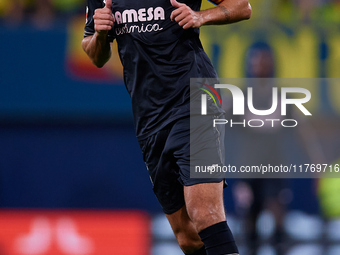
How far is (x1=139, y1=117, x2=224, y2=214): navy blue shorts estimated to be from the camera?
8.09 feet

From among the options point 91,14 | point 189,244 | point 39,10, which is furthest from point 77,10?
point 189,244

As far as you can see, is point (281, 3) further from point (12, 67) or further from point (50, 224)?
point (50, 224)

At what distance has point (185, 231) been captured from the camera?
2.79 meters

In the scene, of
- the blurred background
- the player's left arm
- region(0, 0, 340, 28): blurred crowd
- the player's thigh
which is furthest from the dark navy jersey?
region(0, 0, 340, 28): blurred crowd

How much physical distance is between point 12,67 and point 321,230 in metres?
3.64

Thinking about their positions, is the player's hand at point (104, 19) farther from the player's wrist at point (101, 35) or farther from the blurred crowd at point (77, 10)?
the blurred crowd at point (77, 10)

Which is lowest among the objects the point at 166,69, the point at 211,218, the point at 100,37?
the point at 211,218

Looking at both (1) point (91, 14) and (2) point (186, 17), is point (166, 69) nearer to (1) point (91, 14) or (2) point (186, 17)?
(2) point (186, 17)

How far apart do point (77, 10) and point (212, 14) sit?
383 cm

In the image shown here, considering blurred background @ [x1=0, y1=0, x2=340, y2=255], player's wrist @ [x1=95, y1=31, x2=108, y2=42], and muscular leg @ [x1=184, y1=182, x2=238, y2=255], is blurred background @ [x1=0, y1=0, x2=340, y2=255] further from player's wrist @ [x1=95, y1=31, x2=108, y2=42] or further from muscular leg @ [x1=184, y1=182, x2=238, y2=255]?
muscular leg @ [x1=184, y1=182, x2=238, y2=255]

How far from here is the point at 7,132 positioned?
18.4ft

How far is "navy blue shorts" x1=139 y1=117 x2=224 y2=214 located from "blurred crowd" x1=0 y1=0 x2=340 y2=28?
3507 mm

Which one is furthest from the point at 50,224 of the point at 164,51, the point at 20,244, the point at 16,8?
the point at 164,51

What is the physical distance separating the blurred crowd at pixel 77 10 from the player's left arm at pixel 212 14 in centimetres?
323
